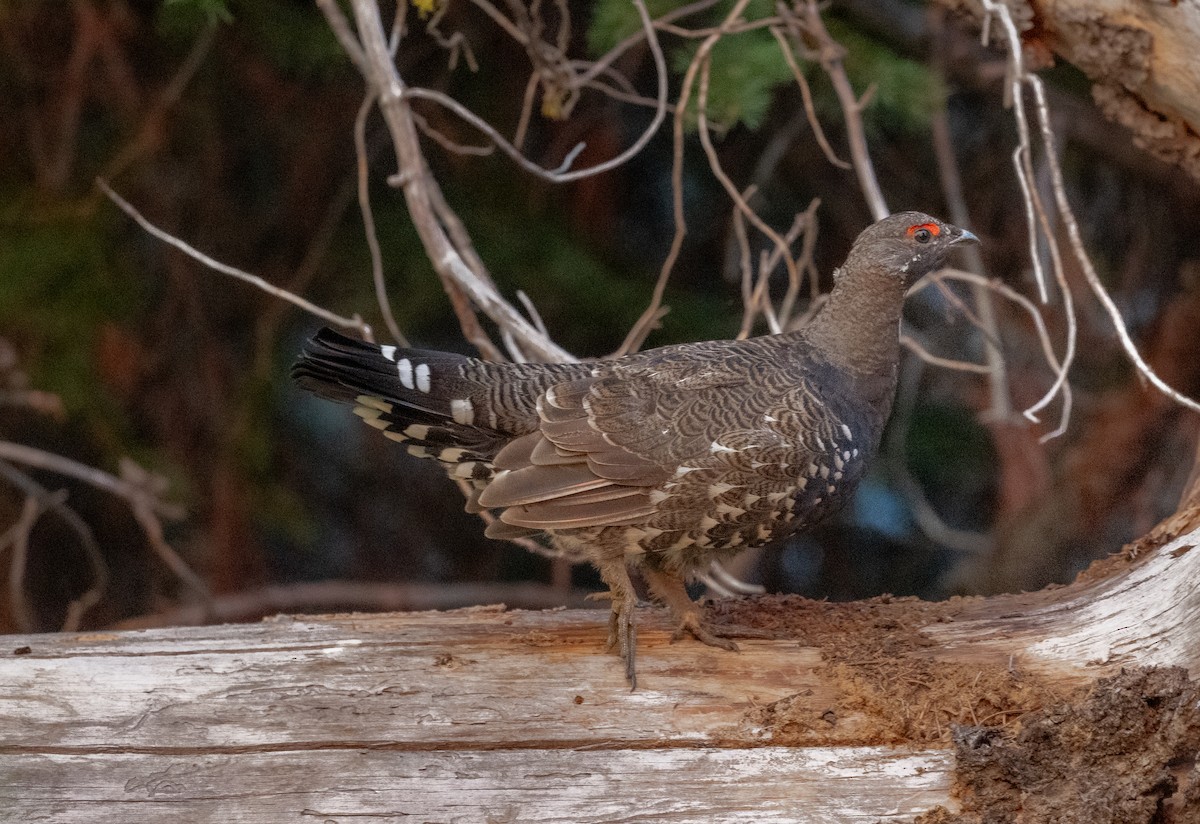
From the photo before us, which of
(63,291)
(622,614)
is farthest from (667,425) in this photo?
(63,291)

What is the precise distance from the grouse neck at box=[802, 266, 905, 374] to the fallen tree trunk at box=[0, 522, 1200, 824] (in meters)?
0.73

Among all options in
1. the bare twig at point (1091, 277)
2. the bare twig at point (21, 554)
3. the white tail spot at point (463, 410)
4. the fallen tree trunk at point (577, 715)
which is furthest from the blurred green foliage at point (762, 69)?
A: the bare twig at point (21, 554)

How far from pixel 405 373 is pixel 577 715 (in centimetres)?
102

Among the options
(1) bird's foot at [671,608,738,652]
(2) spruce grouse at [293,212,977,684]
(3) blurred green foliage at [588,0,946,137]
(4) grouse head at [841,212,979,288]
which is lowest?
(1) bird's foot at [671,608,738,652]

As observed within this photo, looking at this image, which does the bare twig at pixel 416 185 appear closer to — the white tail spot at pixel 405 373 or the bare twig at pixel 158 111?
the white tail spot at pixel 405 373

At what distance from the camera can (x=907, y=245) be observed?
142 inches

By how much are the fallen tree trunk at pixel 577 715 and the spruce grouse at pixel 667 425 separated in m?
0.24

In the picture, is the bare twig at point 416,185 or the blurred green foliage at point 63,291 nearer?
the bare twig at point 416,185

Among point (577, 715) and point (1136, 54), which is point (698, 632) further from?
point (1136, 54)

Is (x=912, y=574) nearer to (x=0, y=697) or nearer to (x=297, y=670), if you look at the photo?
(x=297, y=670)

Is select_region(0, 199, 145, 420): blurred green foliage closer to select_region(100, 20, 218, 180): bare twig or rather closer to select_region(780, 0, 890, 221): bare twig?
select_region(100, 20, 218, 180): bare twig

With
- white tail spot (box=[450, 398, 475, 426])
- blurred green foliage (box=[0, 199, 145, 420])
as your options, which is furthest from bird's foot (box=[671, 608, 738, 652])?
blurred green foliage (box=[0, 199, 145, 420])

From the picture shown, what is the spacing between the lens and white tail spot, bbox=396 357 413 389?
11.4 feet

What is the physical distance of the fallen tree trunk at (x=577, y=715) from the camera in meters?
3.04
